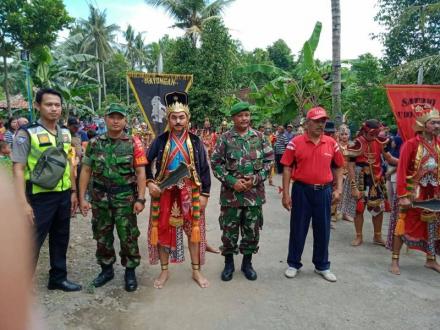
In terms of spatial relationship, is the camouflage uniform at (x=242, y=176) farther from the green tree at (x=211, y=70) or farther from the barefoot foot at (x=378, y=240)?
the green tree at (x=211, y=70)

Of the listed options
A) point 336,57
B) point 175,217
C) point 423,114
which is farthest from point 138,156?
point 336,57

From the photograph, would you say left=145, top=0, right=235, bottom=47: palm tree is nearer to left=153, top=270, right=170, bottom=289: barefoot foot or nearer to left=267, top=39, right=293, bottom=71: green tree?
left=267, top=39, right=293, bottom=71: green tree

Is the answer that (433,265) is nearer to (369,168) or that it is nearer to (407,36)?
(369,168)

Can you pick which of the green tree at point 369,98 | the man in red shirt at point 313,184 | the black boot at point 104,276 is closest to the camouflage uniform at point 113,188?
the black boot at point 104,276

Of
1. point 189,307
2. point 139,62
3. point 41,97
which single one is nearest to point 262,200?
point 189,307

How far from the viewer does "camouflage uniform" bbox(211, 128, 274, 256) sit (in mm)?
4008

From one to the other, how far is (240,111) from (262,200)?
0.99m

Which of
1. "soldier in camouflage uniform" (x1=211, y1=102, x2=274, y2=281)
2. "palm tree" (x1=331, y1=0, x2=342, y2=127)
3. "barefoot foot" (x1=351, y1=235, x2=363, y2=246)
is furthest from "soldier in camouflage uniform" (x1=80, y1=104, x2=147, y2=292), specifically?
"palm tree" (x1=331, y1=0, x2=342, y2=127)

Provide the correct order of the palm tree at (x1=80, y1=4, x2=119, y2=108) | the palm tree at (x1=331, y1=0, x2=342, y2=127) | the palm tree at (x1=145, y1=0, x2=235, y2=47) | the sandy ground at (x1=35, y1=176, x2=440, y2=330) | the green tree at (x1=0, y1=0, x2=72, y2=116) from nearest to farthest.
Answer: the sandy ground at (x1=35, y1=176, x2=440, y2=330) → the palm tree at (x1=331, y1=0, x2=342, y2=127) → the green tree at (x1=0, y1=0, x2=72, y2=116) → the palm tree at (x1=145, y1=0, x2=235, y2=47) → the palm tree at (x1=80, y1=4, x2=119, y2=108)

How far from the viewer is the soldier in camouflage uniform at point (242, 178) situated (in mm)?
3998

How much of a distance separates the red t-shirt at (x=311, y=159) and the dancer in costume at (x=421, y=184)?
874mm

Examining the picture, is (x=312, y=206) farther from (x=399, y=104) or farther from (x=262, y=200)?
(x=399, y=104)

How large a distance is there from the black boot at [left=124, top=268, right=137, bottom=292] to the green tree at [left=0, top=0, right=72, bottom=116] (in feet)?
37.2

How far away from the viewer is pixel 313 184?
13.4 feet
